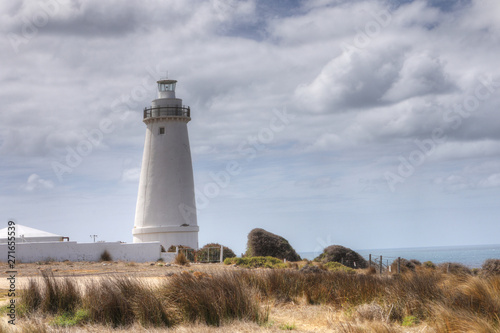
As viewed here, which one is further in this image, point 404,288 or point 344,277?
point 344,277

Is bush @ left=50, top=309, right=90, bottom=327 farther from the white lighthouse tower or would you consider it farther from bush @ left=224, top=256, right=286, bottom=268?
the white lighthouse tower

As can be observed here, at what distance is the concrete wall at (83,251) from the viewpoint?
34250 mm

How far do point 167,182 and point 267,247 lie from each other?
8942 millimetres

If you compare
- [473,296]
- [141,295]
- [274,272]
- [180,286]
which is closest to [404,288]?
[473,296]

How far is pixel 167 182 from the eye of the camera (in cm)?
4128

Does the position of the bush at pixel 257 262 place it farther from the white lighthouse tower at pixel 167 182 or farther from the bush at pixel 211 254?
the white lighthouse tower at pixel 167 182

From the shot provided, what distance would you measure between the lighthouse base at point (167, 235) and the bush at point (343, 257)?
10.4 m

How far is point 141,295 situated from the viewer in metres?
12.5

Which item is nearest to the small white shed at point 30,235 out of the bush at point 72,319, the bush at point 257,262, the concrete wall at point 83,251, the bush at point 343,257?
the concrete wall at point 83,251

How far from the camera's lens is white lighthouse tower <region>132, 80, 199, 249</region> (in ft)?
135

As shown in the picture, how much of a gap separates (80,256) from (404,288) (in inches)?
1031

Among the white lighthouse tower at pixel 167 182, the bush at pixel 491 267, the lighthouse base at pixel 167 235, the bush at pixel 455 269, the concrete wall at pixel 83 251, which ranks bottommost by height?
the bush at pixel 455 269

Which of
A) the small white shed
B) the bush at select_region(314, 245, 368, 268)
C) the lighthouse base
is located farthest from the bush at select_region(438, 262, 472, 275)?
the small white shed

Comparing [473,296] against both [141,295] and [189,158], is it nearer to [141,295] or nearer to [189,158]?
[141,295]
